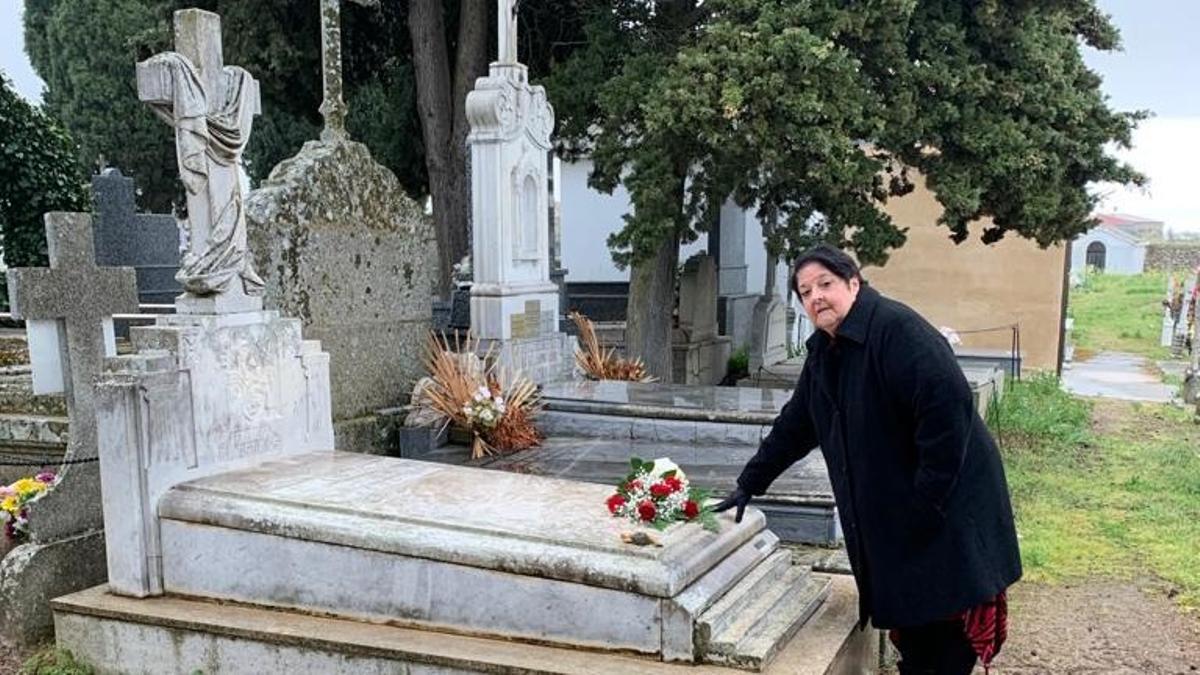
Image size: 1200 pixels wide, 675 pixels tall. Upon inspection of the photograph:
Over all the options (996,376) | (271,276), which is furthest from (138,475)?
(996,376)

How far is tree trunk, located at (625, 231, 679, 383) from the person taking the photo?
10.9m

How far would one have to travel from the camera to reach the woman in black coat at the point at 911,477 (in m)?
2.66

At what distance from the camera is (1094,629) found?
15.3ft

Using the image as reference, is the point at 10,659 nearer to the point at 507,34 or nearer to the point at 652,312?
the point at 507,34

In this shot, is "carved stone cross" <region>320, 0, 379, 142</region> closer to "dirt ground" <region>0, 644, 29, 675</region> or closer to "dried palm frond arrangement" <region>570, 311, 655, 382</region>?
"dried palm frond arrangement" <region>570, 311, 655, 382</region>

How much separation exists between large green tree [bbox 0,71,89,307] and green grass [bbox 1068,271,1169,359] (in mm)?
19898

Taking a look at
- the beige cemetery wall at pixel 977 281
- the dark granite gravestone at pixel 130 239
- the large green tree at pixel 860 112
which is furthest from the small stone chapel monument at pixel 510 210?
the beige cemetery wall at pixel 977 281

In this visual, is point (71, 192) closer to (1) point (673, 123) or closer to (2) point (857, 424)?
(1) point (673, 123)

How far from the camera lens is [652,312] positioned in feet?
35.9

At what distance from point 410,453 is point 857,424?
3947 mm

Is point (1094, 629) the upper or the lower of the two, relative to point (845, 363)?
lower

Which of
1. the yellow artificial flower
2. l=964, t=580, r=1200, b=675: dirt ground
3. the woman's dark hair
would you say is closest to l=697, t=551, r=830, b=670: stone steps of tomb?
the woman's dark hair

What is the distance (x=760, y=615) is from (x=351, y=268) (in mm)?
3758

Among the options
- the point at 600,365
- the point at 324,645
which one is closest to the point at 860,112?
the point at 600,365
